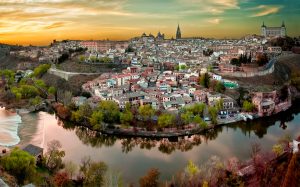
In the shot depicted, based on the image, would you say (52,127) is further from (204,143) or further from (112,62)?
(112,62)

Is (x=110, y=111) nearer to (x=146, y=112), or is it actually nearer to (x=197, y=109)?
(x=146, y=112)

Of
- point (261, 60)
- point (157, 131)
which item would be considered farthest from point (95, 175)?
point (261, 60)

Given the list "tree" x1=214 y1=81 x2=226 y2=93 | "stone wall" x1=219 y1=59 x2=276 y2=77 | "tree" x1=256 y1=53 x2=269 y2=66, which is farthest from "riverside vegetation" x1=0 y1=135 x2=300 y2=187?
"tree" x1=256 y1=53 x2=269 y2=66

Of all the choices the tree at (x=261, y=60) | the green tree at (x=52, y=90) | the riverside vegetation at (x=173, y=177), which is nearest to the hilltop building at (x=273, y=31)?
the tree at (x=261, y=60)

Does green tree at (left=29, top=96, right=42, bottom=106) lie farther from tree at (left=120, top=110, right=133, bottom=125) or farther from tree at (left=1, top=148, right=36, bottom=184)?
tree at (left=1, top=148, right=36, bottom=184)

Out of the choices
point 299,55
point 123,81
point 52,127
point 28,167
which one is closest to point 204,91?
point 123,81

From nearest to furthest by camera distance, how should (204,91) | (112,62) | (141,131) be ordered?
(141,131) < (204,91) < (112,62)
